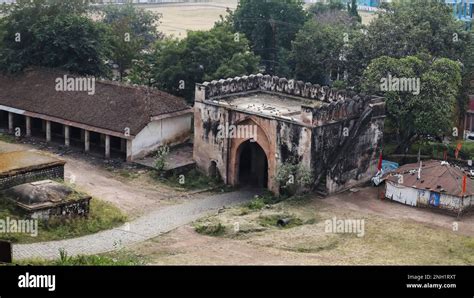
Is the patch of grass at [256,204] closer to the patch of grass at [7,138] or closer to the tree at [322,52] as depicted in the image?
the patch of grass at [7,138]

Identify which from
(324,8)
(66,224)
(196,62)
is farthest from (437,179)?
(324,8)

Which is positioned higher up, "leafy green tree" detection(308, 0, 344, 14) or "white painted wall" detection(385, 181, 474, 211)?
"leafy green tree" detection(308, 0, 344, 14)

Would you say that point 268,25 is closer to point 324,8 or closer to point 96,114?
point 324,8

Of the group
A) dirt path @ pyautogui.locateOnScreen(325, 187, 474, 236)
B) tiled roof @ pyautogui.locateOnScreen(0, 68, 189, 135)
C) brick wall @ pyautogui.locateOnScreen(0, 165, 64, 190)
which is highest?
tiled roof @ pyautogui.locateOnScreen(0, 68, 189, 135)

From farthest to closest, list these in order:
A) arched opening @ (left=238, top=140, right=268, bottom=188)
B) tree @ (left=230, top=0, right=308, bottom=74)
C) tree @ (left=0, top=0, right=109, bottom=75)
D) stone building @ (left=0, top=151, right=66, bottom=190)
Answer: tree @ (left=230, top=0, right=308, bottom=74), tree @ (left=0, top=0, right=109, bottom=75), arched opening @ (left=238, top=140, right=268, bottom=188), stone building @ (left=0, top=151, right=66, bottom=190)

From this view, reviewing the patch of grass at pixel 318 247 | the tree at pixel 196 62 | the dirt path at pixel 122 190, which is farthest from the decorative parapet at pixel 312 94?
the patch of grass at pixel 318 247

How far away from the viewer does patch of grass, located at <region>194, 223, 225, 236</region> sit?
28.6 metres

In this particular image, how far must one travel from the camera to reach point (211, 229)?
28.7 m

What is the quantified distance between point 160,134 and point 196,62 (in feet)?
21.7

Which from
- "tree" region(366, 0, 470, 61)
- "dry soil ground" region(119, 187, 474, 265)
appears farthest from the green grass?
"tree" region(366, 0, 470, 61)

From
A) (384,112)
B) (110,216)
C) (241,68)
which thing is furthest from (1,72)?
(384,112)

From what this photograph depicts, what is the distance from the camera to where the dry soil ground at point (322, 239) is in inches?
995

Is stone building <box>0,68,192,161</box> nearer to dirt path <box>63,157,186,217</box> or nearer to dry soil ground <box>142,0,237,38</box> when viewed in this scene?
dirt path <box>63,157,186,217</box>

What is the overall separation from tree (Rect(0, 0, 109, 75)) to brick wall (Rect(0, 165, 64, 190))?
13382 millimetres
